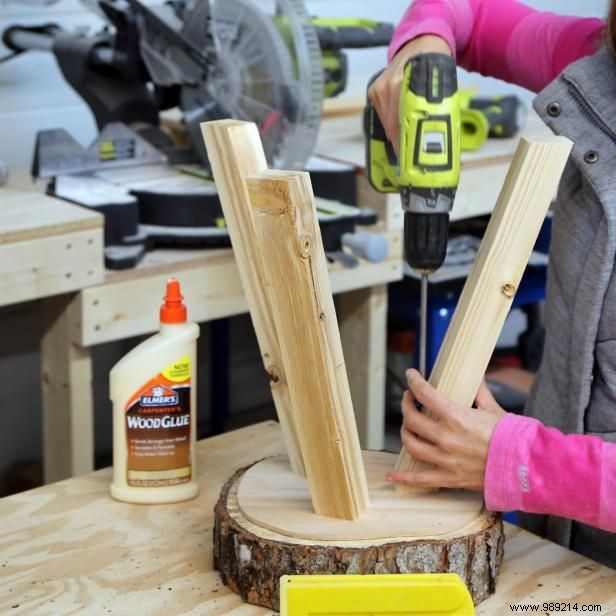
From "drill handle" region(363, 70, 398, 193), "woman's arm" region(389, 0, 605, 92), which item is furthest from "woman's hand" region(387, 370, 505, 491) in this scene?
"woman's arm" region(389, 0, 605, 92)

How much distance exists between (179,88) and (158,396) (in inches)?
39.3

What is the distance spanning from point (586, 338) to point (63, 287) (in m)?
0.81

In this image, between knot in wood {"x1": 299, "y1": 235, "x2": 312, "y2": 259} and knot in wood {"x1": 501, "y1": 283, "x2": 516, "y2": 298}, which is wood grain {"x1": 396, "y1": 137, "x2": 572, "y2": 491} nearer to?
knot in wood {"x1": 501, "y1": 283, "x2": 516, "y2": 298}

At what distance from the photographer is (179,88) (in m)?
1.97

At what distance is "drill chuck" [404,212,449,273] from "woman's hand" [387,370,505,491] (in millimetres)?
129

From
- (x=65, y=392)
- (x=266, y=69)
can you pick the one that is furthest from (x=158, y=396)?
(x=266, y=69)

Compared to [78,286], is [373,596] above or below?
above

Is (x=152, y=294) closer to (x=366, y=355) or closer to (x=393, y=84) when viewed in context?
(x=366, y=355)

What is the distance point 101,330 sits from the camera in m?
1.67

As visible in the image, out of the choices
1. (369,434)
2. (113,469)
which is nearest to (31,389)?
(369,434)

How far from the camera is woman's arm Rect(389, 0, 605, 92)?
4.16 feet

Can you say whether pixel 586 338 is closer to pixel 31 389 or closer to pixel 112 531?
pixel 112 531

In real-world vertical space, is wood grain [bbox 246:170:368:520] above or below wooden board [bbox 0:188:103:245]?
above

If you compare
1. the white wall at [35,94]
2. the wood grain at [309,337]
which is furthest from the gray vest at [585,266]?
the white wall at [35,94]
